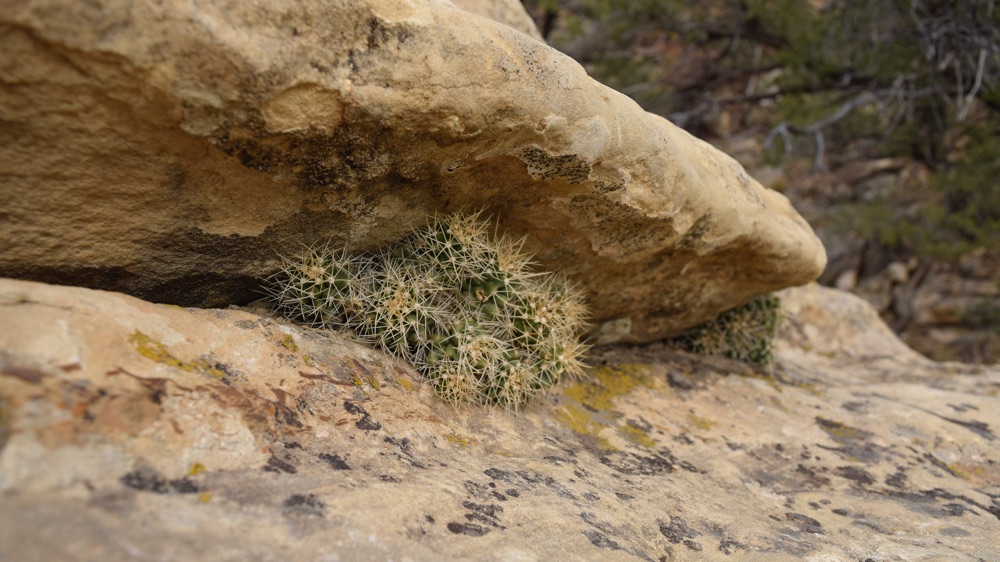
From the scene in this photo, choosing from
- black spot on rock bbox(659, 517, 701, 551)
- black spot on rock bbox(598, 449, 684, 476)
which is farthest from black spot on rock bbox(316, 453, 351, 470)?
black spot on rock bbox(598, 449, 684, 476)

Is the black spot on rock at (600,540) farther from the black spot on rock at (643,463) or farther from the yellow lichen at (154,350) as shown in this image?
the yellow lichen at (154,350)

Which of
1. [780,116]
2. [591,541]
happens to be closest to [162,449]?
[591,541]

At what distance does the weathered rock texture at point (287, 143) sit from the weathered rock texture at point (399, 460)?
0.37 metres

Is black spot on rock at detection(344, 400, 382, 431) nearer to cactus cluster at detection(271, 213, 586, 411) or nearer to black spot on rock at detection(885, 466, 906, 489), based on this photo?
cactus cluster at detection(271, 213, 586, 411)

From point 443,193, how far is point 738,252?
6.13ft

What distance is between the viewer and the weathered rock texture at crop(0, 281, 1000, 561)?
1566 millimetres

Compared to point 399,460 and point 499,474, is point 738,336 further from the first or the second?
point 399,460

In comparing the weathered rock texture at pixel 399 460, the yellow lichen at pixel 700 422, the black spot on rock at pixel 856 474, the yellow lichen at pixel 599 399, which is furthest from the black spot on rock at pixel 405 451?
the black spot on rock at pixel 856 474

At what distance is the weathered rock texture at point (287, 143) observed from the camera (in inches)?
74.2

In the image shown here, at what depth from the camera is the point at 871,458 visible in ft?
11.6

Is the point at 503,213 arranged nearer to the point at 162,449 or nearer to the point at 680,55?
the point at 162,449

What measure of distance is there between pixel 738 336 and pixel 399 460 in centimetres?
312

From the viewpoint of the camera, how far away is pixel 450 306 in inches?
121

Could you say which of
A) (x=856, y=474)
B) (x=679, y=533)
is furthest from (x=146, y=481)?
(x=856, y=474)
